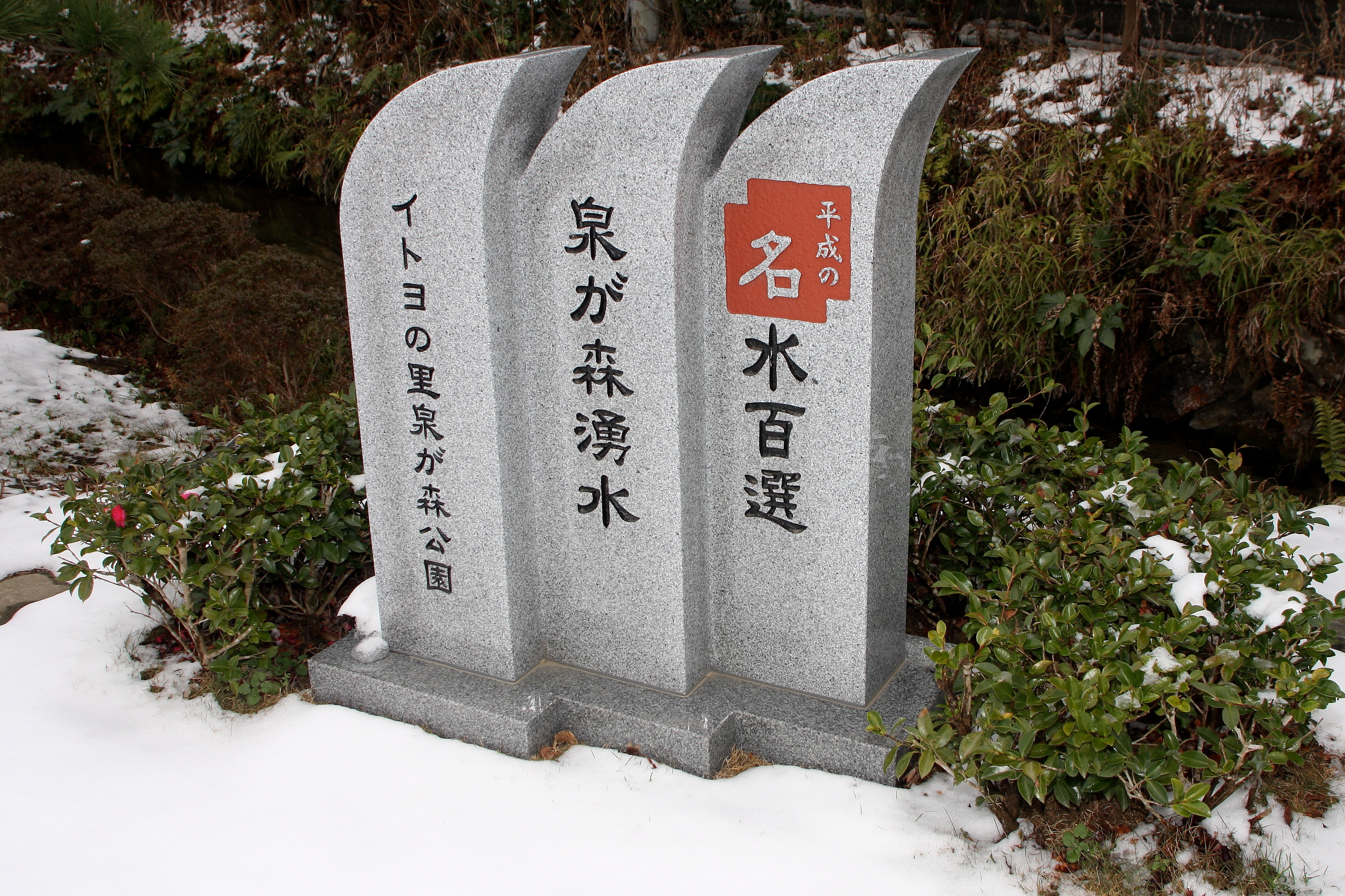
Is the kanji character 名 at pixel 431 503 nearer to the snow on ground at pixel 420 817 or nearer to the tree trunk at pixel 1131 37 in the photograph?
the snow on ground at pixel 420 817

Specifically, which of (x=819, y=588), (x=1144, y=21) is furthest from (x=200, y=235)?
(x=1144, y=21)

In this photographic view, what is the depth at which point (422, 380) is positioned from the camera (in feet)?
10.5

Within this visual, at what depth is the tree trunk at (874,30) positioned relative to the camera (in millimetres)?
8320

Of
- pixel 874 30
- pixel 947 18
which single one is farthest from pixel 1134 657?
pixel 874 30

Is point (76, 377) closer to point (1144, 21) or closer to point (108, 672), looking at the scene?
point (108, 672)

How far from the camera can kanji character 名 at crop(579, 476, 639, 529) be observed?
3.14m

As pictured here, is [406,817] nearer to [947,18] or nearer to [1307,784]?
[1307,784]

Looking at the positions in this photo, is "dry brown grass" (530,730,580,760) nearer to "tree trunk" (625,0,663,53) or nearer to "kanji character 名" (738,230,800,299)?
"kanji character 名" (738,230,800,299)

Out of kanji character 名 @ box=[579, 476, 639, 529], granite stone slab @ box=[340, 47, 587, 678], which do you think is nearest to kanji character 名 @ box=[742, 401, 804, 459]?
kanji character 名 @ box=[579, 476, 639, 529]

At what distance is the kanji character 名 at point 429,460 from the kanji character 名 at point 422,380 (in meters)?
0.18

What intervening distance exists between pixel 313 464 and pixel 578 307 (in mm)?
1347

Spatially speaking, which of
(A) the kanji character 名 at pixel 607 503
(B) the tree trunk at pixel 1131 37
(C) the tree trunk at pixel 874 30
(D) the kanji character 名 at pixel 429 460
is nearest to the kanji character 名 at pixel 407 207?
(D) the kanji character 名 at pixel 429 460

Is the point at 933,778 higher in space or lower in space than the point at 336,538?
lower

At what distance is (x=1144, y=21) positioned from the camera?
750 cm
